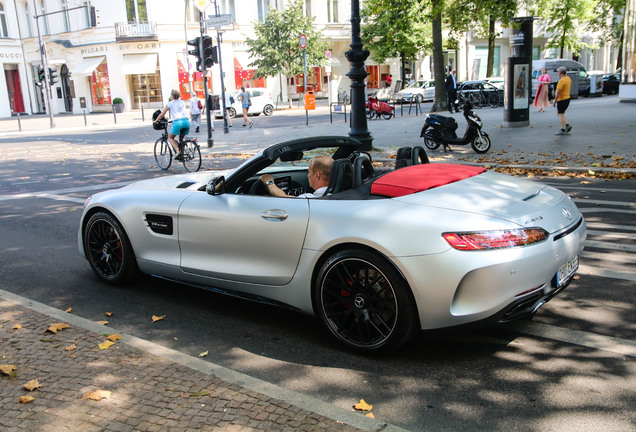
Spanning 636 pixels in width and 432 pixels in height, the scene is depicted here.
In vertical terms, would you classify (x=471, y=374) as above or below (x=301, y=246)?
below

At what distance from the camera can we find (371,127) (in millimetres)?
21938

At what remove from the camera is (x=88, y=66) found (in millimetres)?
46312

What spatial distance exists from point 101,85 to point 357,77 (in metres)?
38.6

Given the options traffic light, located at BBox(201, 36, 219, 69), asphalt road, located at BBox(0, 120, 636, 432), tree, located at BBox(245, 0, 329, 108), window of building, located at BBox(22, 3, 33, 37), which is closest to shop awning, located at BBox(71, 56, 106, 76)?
window of building, located at BBox(22, 3, 33, 37)

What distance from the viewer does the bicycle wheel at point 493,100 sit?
31.5 metres

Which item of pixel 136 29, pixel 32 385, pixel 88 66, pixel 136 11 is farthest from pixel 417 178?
pixel 88 66

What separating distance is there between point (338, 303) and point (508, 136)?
13.7 meters

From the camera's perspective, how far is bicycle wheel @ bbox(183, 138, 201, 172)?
13.8 meters

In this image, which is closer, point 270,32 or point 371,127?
point 371,127

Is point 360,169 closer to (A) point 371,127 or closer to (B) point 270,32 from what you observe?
(A) point 371,127

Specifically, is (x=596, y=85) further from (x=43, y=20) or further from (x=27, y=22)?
(x=27, y=22)

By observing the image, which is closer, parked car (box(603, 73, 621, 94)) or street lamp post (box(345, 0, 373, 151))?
street lamp post (box(345, 0, 373, 151))

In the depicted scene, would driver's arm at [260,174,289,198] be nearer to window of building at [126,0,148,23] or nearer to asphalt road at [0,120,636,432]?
asphalt road at [0,120,636,432]

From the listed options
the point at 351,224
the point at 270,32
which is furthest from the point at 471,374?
the point at 270,32
